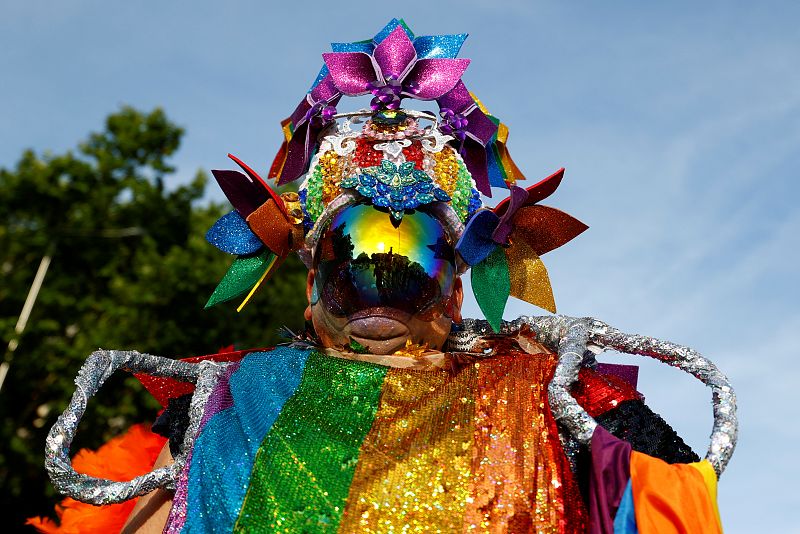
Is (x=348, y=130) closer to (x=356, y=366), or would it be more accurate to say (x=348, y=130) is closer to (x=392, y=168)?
(x=392, y=168)

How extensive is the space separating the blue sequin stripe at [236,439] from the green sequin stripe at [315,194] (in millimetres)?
571

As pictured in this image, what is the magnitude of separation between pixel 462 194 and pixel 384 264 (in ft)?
1.56

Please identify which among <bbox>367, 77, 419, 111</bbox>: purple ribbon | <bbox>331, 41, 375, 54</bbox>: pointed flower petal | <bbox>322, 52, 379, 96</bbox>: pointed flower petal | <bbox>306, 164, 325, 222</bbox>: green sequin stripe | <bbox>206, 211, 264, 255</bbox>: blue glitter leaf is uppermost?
<bbox>331, 41, 375, 54</bbox>: pointed flower petal

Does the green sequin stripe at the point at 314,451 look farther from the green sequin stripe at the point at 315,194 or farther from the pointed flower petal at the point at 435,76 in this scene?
→ the pointed flower petal at the point at 435,76

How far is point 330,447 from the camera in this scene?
267cm

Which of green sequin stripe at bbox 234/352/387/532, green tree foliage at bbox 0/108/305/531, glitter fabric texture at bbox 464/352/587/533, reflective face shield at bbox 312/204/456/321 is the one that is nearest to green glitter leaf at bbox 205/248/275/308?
reflective face shield at bbox 312/204/456/321

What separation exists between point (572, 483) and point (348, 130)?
61.4 inches

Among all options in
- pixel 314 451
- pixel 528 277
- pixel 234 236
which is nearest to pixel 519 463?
pixel 314 451

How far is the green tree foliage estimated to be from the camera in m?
11.3

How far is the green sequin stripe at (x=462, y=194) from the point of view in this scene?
3.36 meters

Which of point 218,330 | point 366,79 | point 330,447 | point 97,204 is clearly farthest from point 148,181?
point 330,447

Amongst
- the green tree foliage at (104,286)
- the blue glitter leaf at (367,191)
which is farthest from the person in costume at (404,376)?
the green tree foliage at (104,286)

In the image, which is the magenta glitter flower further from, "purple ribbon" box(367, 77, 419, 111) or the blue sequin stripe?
the blue sequin stripe

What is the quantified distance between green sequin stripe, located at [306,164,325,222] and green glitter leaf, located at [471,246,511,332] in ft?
1.96
